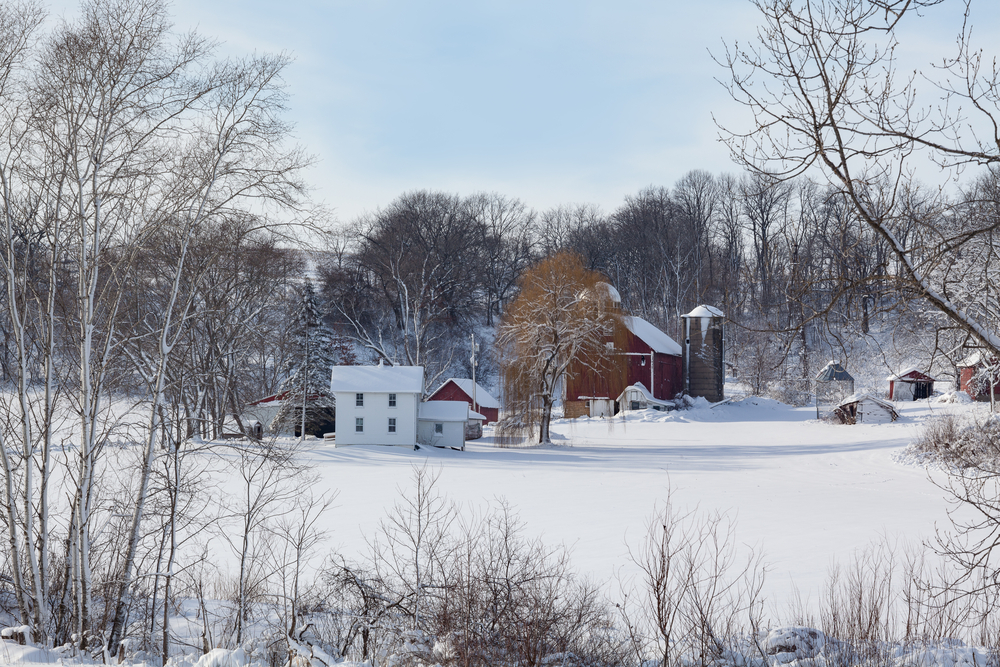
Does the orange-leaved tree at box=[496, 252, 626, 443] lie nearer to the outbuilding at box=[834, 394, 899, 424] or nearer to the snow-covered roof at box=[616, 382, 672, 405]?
the snow-covered roof at box=[616, 382, 672, 405]

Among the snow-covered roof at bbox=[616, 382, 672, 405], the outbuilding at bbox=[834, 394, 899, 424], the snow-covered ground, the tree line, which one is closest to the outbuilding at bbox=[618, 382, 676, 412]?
the snow-covered roof at bbox=[616, 382, 672, 405]

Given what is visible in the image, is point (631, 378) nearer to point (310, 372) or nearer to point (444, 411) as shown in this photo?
point (444, 411)

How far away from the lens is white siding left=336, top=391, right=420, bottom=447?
1248 inches

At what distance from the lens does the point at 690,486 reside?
1911cm

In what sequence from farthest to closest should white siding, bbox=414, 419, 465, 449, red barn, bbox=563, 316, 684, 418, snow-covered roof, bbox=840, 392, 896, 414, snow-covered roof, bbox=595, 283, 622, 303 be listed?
red barn, bbox=563, 316, 684, 418, snow-covered roof, bbox=840, 392, 896, 414, snow-covered roof, bbox=595, 283, 622, 303, white siding, bbox=414, 419, 465, 449

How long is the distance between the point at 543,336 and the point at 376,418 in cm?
776

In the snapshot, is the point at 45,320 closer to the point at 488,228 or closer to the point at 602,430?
the point at 602,430

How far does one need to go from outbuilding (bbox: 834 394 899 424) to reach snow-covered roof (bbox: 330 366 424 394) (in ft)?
65.8

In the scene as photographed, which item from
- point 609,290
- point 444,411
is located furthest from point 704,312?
point 444,411

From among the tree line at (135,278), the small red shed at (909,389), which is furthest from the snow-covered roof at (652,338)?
the tree line at (135,278)

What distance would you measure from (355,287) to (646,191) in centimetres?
3002

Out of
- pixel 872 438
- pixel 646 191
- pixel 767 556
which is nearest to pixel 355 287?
pixel 646 191

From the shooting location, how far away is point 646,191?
230 ft

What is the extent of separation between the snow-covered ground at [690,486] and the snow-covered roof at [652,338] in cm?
990
